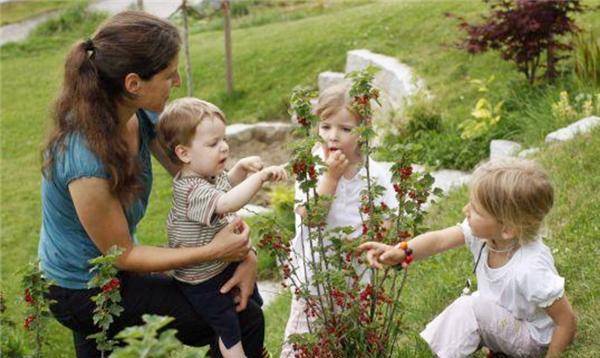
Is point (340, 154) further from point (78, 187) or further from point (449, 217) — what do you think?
point (449, 217)

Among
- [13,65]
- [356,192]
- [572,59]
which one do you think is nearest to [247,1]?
[13,65]

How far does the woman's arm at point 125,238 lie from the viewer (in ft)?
9.89

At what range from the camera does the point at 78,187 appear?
9.86ft

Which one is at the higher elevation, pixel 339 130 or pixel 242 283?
pixel 339 130

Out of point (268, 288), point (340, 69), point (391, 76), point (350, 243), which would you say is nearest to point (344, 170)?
point (350, 243)

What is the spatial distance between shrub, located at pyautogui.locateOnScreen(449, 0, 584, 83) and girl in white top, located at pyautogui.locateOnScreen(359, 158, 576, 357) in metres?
4.60

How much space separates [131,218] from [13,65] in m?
13.2

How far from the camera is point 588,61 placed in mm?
6980

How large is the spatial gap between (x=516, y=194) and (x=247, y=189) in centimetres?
100

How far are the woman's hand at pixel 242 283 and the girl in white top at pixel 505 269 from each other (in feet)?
2.16

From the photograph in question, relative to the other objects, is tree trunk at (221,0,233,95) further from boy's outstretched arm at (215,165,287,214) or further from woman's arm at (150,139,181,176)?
boy's outstretched arm at (215,165,287,214)

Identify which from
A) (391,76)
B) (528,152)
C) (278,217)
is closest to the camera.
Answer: (528,152)

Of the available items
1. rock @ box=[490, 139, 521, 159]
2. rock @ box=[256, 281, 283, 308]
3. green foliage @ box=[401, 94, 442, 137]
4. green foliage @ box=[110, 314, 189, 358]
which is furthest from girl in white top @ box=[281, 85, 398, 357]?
A: green foliage @ box=[401, 94, 442, 137]

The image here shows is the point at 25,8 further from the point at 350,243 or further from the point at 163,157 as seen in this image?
the point at 350,243
